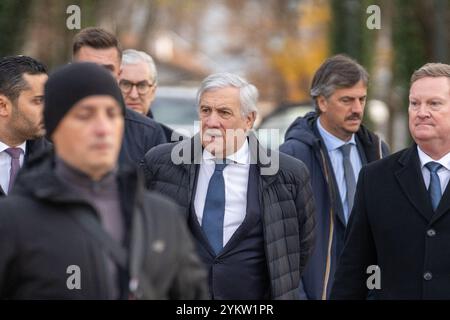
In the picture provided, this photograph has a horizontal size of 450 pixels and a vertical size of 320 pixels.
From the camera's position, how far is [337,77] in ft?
31.8

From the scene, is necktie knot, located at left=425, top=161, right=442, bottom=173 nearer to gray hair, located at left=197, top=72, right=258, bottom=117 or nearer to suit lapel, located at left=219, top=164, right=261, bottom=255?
suit lapel, located at left=219, top=164, right=261, bottom=255

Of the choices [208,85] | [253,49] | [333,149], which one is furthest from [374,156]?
[253,49]

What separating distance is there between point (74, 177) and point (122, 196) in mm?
196

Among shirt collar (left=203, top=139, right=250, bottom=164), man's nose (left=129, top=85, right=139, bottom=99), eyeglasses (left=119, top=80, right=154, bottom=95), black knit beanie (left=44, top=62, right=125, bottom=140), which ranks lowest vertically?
shirt collar (left=203, top=139, right=250, bottom=164)

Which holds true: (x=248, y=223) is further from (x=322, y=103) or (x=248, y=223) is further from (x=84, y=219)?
(x=84, y=219)

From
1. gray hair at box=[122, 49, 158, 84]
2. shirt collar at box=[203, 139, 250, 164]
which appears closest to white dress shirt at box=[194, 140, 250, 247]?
Answer: shirt collar at box=[203, 139, 250, 164]

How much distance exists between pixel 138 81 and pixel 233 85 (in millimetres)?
2963

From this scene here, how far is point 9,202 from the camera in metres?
4.83

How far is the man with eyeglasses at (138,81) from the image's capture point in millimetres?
10656

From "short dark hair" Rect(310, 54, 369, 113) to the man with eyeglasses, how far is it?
159cm

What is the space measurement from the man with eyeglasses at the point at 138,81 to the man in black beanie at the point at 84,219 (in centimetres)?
569

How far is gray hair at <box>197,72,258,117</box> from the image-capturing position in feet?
25.9

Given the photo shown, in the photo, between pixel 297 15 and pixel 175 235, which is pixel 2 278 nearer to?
pixel 175 235

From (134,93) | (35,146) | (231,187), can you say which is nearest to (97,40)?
(134,93)
